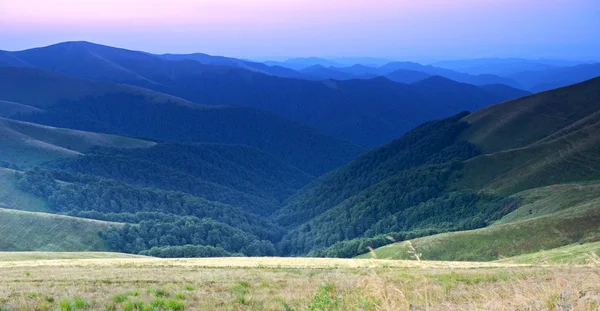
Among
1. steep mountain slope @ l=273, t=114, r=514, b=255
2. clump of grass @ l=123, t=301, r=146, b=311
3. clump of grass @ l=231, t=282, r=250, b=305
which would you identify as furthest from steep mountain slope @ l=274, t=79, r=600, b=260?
clump of grass @ l=123, t=301, r=146, b=311

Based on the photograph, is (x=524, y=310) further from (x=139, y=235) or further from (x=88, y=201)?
(x=88, y=201)

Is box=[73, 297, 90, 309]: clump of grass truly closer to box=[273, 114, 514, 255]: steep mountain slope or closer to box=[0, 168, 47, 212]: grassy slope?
box=[273, 114, 514, 255]: steep mountain slope

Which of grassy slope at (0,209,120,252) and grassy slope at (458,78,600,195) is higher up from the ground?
grassy slope at (458,78,600,195)

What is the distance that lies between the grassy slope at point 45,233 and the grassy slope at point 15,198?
5610cm

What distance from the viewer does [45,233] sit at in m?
104

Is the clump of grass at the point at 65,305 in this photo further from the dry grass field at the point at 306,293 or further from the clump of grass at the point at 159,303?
the clump of grass at the point at 159,303

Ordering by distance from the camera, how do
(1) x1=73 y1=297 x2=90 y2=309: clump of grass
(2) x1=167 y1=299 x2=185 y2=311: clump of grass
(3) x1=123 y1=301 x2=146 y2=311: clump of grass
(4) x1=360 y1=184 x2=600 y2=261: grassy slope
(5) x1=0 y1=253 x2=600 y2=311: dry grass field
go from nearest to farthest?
1. (5) x1=0 y1=253 x2=600 y2=311: dry grass field
2. (3) x1=123 y1=301 x2=146 y2=311: clump of grass
3. (2) x1=167 y1=299 x2=185 y2=311: clump of grass
4. (1) x1=73 y1=297 x2=90 y2=309: clump of grass
5. (4) x1=360 y1=184 x2=600 y2=261: grassy slope

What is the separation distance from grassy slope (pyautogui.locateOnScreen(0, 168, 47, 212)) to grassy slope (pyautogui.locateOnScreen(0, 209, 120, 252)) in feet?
184

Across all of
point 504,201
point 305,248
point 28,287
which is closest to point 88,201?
point 305,248

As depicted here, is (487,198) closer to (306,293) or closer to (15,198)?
(306,293)

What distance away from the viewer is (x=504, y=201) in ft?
391

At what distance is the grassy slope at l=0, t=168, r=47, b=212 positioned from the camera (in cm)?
15512

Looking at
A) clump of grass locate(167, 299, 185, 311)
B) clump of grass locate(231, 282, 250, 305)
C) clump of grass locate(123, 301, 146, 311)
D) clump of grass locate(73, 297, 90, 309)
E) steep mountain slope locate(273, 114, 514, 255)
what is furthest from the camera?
steep mountain slope locate(273, 114, 514, 255)

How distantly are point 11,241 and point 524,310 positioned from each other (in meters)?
115
